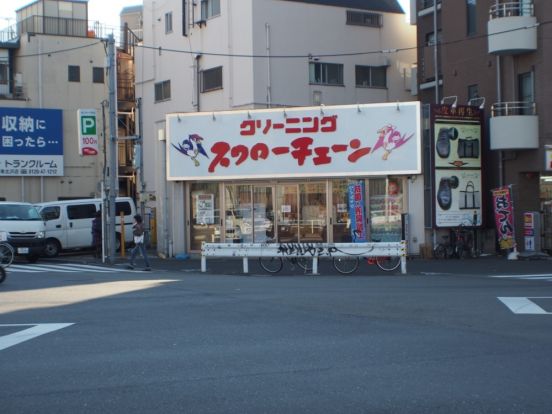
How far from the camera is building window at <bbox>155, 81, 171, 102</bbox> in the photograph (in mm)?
38000

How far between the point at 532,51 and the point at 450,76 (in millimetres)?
5270

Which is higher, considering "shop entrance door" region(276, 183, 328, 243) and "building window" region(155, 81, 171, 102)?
"building window" region(155, 81, 171, 102)

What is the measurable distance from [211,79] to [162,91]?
422 cm

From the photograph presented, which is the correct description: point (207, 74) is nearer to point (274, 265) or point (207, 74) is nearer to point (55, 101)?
point (55, 101)

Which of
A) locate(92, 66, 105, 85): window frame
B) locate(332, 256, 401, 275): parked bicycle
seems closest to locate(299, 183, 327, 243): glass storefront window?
locate(332, 256, 401, 275): parked bicycle

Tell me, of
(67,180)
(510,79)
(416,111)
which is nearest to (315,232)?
(416,111)

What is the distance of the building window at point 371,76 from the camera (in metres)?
37.2

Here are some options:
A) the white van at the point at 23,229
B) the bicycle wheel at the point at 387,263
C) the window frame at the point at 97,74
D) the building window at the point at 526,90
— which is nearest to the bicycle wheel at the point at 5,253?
the white van at the point at 23,229

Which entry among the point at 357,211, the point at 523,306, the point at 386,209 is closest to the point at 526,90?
the point at 386,209

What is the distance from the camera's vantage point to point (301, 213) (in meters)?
27.7

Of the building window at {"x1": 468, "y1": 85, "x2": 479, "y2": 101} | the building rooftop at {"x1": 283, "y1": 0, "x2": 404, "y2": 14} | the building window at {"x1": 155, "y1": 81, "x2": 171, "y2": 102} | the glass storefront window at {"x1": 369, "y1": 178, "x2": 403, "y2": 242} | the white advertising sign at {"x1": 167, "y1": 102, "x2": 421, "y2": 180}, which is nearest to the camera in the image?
the white advertising sign at {"x1": 167, "y1": 102, "x2": 421, "y2": 180}

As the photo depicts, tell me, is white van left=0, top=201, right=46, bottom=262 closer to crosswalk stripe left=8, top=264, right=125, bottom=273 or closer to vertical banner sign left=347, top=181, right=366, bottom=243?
crosswalk stripe left=8, top=264, right=125, bottom=273

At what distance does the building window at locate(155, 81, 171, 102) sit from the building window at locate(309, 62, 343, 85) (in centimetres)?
752

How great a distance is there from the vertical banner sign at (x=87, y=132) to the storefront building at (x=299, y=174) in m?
2.96
